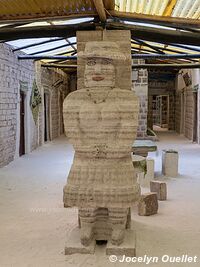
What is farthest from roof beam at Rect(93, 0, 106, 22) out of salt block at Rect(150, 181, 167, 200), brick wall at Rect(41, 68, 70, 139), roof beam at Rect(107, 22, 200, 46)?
brick wall at Rect(41, 68, 70, 139)

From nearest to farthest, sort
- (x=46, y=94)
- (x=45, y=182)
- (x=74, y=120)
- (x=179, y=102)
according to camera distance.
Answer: (x=74, y=120) < (x=45, y=182) < (x=46, y=94) < (x=179, y=102)

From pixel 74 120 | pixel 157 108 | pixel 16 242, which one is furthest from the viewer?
pixel 157 108

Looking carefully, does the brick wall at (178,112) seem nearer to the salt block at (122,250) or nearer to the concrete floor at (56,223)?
the concrete floor at (56,223)

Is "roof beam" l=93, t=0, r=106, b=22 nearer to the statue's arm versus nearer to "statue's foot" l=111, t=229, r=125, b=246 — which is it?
the statue's arm

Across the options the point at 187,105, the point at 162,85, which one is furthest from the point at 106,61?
the point at 162,85

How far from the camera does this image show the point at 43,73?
41.0 feet

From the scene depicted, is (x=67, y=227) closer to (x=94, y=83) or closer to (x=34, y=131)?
(x=94, y=83)

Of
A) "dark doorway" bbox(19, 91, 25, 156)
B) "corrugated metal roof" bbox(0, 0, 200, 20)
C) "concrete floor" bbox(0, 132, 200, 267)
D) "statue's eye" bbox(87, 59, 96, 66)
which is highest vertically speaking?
"corrugated metal roof" bbox(0, 0, 200, 20)

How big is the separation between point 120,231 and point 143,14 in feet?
8.64

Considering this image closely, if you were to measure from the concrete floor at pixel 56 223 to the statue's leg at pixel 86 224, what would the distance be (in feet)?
0.51

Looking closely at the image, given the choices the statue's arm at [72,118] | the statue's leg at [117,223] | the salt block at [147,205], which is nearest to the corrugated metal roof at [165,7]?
the statue's arm at [72,118]

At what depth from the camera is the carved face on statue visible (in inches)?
133

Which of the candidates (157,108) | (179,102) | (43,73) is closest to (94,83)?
(43,73)

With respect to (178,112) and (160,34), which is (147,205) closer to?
(160,34)
